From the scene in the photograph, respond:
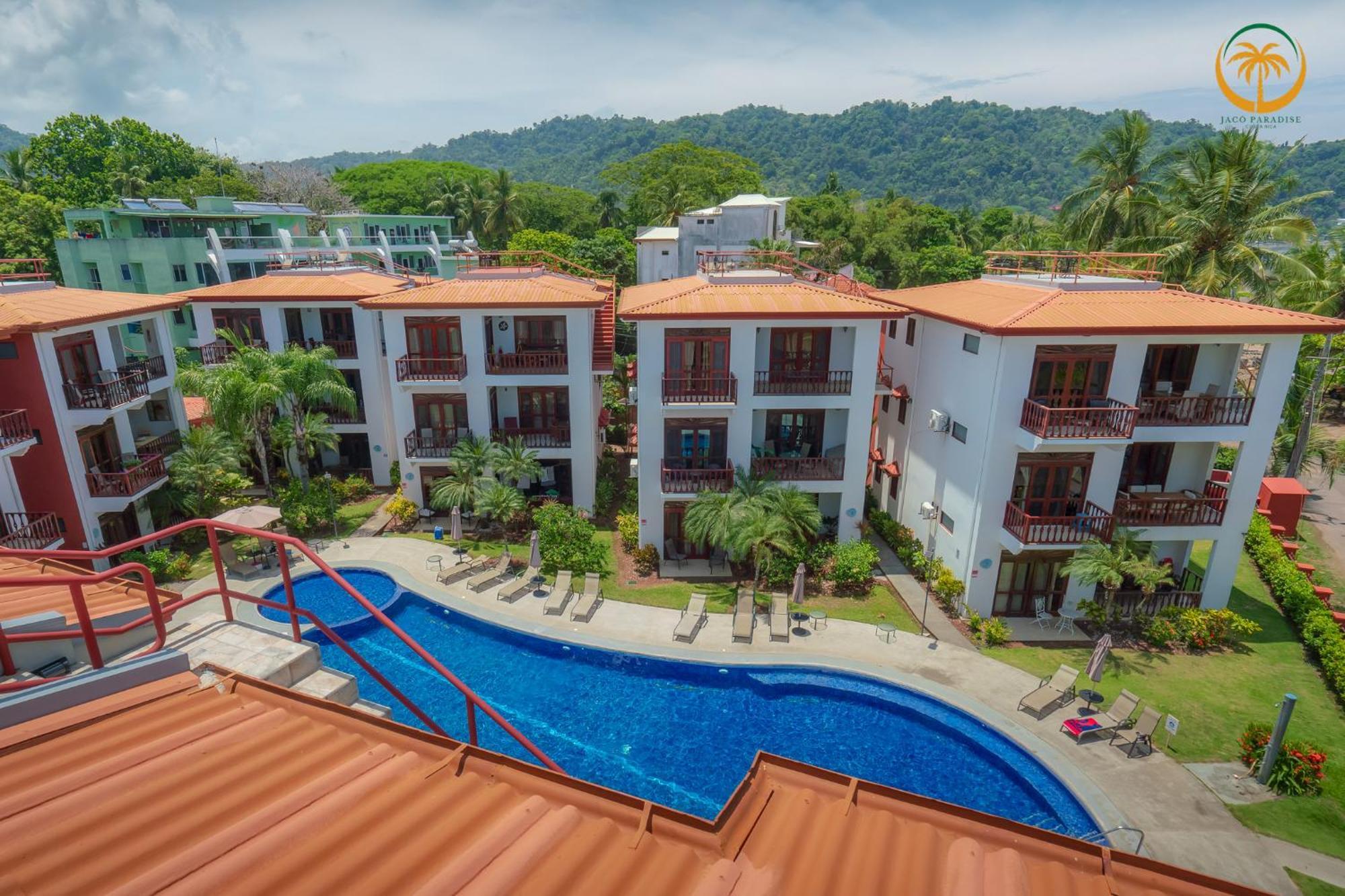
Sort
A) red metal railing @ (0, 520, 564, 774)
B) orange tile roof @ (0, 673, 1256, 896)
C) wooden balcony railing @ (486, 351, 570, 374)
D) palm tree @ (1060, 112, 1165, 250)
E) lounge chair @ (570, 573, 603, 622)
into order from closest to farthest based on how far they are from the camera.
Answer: orange tile roof @ (0, 673, 1256, 896) → red metal railing @ (0, 520, 564, 774) → lounge chair @ (570, 573, 603, 622) → wooden balcony railing @ (486, 351, 570, 374) → palm tree @ (1060, 112, 1165, 250)

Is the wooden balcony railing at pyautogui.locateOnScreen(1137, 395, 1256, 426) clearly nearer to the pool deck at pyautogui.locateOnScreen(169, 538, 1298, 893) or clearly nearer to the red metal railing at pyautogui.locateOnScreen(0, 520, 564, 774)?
the pool deck at pyautogui.locateOnScreen(169, 538, 1298, 893)

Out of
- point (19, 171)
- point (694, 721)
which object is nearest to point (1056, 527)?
point (694, 721)

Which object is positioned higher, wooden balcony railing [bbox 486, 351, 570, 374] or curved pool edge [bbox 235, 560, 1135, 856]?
wooden balcony railing [bbox 486, 351, 570, 374]

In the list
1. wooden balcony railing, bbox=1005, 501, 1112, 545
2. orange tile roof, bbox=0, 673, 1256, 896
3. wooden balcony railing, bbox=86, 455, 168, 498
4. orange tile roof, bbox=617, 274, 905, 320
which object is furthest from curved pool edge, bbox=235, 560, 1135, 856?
orange tile roof, bbox=617, 274, 905, 320

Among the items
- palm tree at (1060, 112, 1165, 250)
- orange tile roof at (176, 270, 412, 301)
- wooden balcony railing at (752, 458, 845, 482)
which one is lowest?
wooden balcony railing at (752, 458, 845, 482)

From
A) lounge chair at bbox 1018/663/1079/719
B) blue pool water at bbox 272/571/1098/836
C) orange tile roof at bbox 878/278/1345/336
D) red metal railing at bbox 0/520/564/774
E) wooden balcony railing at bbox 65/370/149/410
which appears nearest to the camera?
red metal railing at bbox 0/520/564/774

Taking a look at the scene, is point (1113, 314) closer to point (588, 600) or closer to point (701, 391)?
point (701, 391)

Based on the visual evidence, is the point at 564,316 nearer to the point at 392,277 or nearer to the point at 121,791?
the point at 392,277
